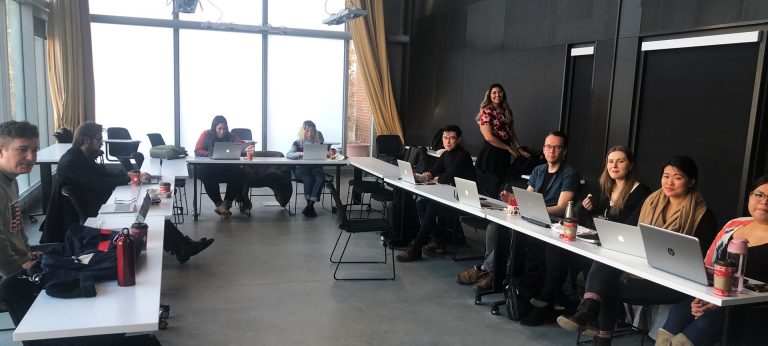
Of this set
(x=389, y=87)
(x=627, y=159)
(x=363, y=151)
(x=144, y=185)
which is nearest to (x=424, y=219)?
(x=627, y=159)

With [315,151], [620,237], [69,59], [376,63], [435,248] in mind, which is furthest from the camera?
[376,63]

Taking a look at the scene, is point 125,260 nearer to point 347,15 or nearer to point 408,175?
point 408,175

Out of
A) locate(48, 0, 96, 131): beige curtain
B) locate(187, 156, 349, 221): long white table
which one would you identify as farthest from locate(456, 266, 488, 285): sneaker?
locate(48, 0, 96, 131): beige curtain

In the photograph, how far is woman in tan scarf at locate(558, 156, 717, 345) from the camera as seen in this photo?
117 inches

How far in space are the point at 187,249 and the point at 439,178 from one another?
7.70 feet

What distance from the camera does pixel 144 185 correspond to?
4449 millimetres

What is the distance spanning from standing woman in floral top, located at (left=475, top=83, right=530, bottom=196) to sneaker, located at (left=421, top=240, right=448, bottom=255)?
27.5 inches

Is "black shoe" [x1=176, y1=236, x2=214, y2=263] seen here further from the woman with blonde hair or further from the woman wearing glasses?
the woman wearing glasses

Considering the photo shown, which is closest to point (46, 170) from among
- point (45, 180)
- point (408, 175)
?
point (45, 180)

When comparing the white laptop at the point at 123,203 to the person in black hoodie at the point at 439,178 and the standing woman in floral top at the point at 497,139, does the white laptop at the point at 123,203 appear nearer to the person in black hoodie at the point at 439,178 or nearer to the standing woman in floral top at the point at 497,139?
the person in black hoodie at the point at 439,178

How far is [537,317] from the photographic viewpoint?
3.68 m

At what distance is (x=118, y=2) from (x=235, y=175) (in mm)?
4041

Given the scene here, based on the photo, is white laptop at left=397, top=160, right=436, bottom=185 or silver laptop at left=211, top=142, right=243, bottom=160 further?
silver laptop at left=211, top=142, right=243, bottom=160

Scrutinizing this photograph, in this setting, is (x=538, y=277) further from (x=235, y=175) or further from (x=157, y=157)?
(x=157, y=157)
